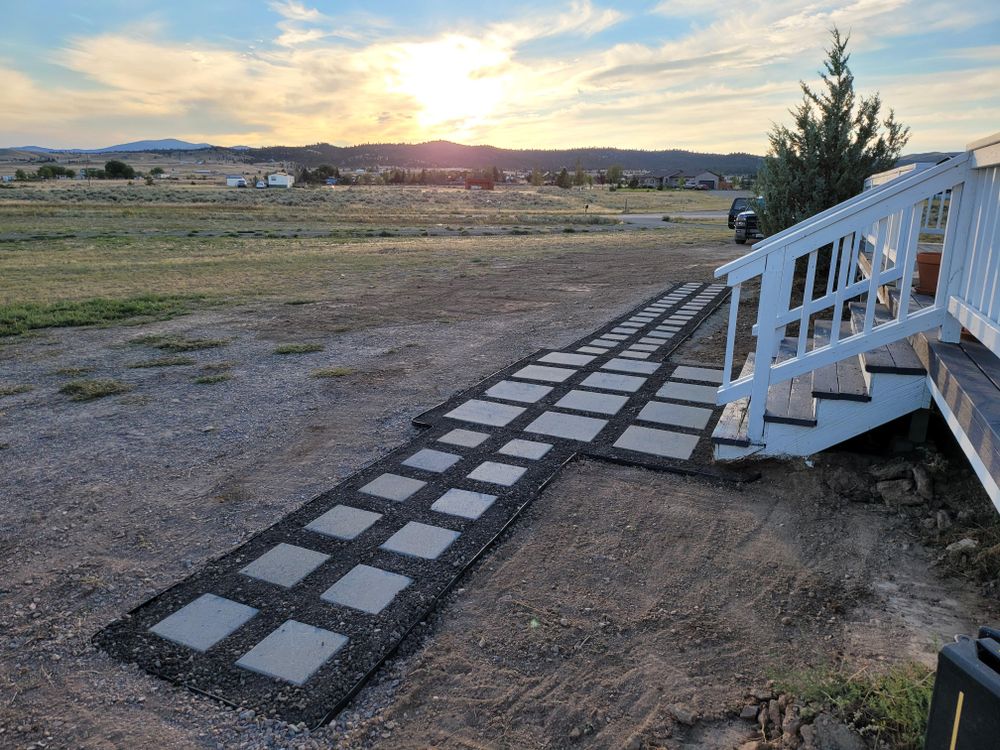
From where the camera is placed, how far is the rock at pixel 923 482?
3.16m

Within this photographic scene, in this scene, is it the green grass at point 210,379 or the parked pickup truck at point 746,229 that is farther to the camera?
the parked pickup truck at point 746,229

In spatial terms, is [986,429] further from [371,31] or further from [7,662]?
[371,31]

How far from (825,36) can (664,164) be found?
135526 mm

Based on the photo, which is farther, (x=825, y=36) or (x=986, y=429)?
(x=825, y=36)

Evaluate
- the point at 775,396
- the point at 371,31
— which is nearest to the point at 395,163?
the point at 371,31

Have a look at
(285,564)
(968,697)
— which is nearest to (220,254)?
(285,564)

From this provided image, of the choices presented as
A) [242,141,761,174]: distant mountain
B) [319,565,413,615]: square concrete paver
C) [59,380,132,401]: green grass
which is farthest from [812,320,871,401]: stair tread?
[242,141,761,174]: distant mountain

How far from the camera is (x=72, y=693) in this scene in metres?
1.97

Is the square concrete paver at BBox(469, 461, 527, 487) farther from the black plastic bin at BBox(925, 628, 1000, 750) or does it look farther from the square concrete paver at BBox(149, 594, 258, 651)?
the black plastic bin at BBox(925, 628, 1000, 750)

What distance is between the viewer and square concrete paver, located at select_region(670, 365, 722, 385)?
17.4 ft

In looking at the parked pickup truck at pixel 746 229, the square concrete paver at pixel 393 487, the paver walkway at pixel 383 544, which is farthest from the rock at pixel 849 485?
the parked pickup truck at pixel 746 229

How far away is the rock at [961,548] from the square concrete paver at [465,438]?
2.46 m

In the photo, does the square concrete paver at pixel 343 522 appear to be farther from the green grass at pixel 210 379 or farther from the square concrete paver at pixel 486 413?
the green grass at pixel 210 379

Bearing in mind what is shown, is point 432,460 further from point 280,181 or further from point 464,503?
point 280,181
